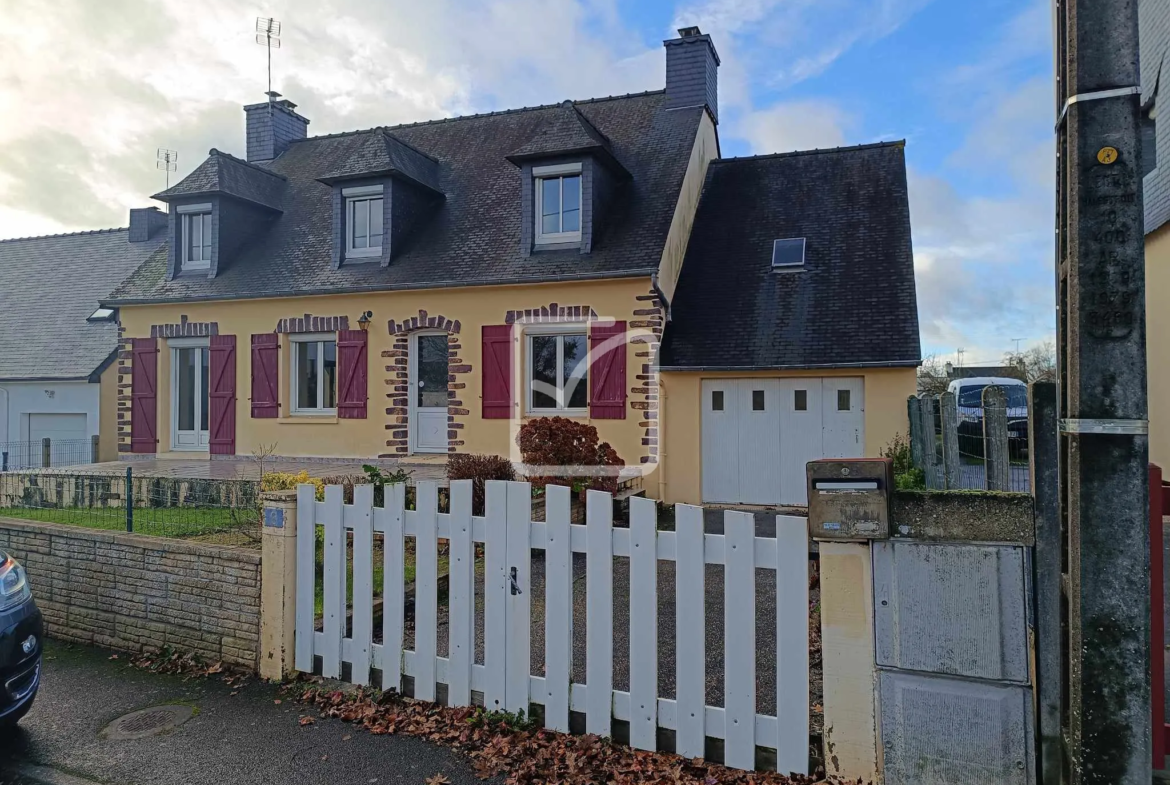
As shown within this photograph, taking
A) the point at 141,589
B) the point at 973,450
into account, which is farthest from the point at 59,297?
the point at 973,450

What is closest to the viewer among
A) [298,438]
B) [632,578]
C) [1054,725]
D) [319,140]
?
[1054,725]

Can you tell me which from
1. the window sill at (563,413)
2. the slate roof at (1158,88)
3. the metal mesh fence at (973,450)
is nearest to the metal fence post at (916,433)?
the metal mesh fence at (973,450)

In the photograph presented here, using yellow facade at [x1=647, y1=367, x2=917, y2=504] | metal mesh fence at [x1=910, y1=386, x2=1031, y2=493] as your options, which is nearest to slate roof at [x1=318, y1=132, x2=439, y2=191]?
yellow facade at [x1=647, y1=367, x2=917, y2=504]

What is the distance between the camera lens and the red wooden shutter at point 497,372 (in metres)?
11.8

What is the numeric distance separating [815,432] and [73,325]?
18.2m

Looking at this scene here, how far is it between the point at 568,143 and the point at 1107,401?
33.8 feet

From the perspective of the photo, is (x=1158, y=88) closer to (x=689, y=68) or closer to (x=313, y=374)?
(x=689, y=68)

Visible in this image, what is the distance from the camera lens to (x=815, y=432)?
10773mm

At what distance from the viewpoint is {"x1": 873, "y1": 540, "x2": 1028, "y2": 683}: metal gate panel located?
2809 mm

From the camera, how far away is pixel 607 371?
11.2 meters

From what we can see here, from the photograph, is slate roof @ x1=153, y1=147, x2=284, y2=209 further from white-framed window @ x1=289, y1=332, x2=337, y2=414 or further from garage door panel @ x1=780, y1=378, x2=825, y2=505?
garage door panel @ x1=780, y1=378, x2=825, y2=505

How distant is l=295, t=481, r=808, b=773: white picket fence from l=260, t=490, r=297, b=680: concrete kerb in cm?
6

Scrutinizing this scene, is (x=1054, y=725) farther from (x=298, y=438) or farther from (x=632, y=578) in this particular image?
(x=298, y=438)

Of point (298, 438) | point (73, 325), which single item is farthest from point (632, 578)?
point (73, 325)
